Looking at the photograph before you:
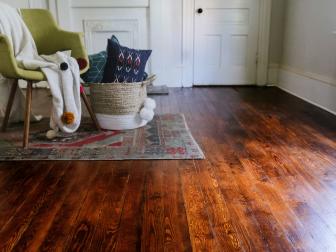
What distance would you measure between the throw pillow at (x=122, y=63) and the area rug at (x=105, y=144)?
1.16 feet

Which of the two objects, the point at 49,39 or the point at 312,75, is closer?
the point at 49,39

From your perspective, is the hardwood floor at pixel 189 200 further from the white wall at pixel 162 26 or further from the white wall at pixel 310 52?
the white wall at pixel 162 26

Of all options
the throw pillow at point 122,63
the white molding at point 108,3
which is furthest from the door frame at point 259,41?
the throw pillow at point 122,63

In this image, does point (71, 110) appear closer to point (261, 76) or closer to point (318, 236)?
point (318, 236)

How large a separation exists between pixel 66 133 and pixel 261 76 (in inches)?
105

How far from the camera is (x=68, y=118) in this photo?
2.23 meters

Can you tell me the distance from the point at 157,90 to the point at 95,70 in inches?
38.1

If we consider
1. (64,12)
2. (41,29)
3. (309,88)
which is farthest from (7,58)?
(309,88)

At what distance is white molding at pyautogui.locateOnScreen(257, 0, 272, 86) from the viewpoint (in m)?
4.11

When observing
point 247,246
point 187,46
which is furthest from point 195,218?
point 187,46

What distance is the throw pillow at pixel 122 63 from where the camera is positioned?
2.42m

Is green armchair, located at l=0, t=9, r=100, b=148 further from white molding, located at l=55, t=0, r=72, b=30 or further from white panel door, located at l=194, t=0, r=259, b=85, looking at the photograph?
white panel door, located at l=194, t=0, r=259, b=85

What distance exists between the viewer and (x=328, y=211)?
1422mm

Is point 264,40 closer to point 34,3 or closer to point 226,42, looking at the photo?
point 226,42
